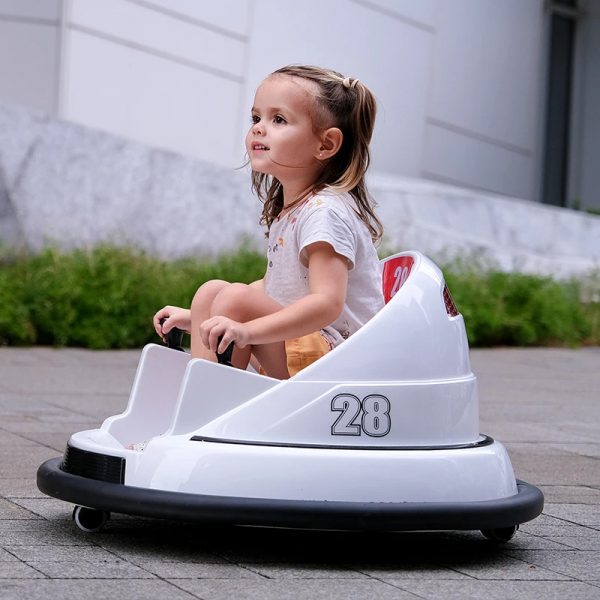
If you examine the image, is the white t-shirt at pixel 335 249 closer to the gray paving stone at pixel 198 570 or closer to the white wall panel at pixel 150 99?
the gray paving stone at pixel 198 570

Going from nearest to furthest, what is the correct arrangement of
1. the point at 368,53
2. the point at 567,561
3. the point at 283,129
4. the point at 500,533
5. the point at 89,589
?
the point at 89,589 → the point at 567,561 → the point at 500,533 → the point at 283,129 → the point at 368,53

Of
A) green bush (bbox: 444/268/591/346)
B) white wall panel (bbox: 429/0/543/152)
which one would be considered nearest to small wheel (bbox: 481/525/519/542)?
green bush (bbox: 444/268/591/346)

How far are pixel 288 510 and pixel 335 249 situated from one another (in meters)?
0.67

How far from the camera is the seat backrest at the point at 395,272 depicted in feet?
11.5

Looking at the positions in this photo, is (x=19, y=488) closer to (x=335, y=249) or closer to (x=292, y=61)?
(x=335, y=249)

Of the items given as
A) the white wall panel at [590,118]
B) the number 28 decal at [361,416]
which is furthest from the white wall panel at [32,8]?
the white wall panel at [590,118]

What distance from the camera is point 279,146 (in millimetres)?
3191

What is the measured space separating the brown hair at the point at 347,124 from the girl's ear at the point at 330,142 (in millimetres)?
31

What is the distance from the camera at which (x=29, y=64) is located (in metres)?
10.3

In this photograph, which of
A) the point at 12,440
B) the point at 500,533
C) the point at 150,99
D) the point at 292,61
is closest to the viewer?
the point at 500,533

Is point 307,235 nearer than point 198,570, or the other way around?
point 198,570

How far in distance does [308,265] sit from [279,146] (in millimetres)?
329

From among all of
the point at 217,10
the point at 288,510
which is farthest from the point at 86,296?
the point at 288,510

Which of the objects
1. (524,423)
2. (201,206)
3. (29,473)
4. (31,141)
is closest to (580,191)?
(201,206)
